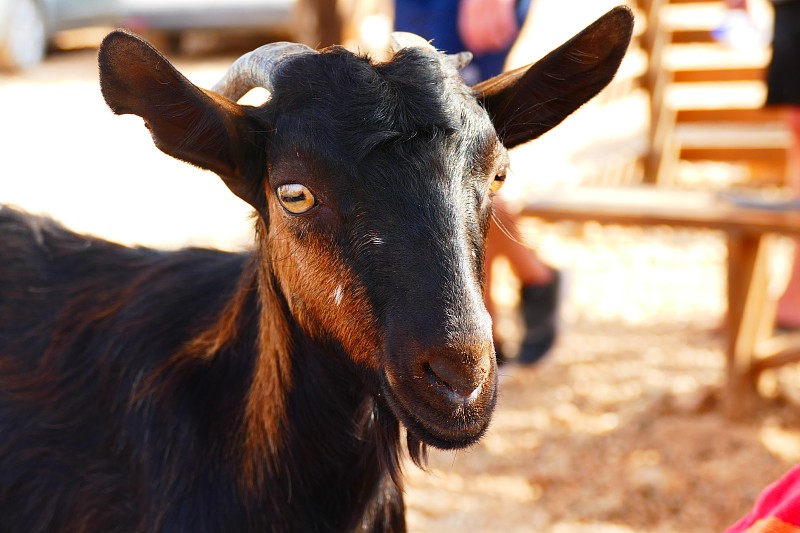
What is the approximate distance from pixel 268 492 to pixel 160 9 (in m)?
14.4

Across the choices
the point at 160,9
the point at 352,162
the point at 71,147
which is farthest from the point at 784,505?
the point at 160,9

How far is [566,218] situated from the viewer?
5.53 meters

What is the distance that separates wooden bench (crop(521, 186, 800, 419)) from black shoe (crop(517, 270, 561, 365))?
0.51 meters

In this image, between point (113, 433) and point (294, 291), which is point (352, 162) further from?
point (113, 433)

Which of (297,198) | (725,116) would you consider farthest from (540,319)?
(725,116)

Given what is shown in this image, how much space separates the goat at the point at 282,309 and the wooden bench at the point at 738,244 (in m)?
2.56

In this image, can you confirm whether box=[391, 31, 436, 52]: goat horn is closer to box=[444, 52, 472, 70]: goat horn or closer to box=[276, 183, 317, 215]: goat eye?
box=[444, 52, 472, 70]: goat horn

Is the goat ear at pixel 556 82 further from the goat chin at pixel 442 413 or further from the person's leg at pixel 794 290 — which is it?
the person's leg at pixel 794 290

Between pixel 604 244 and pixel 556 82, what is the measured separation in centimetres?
573

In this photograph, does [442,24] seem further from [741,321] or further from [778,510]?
[778,510]

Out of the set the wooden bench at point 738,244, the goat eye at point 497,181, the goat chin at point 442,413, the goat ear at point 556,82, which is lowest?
the wooden bench at point 738,244

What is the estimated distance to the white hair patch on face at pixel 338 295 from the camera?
2.32m

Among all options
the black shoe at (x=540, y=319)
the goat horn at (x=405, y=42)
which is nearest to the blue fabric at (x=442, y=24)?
the black shoe at (x=540, y=319)

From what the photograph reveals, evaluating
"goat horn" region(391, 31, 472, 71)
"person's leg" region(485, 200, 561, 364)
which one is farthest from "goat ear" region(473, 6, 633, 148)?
"person's leg" region(485, 200, 561, 364)
